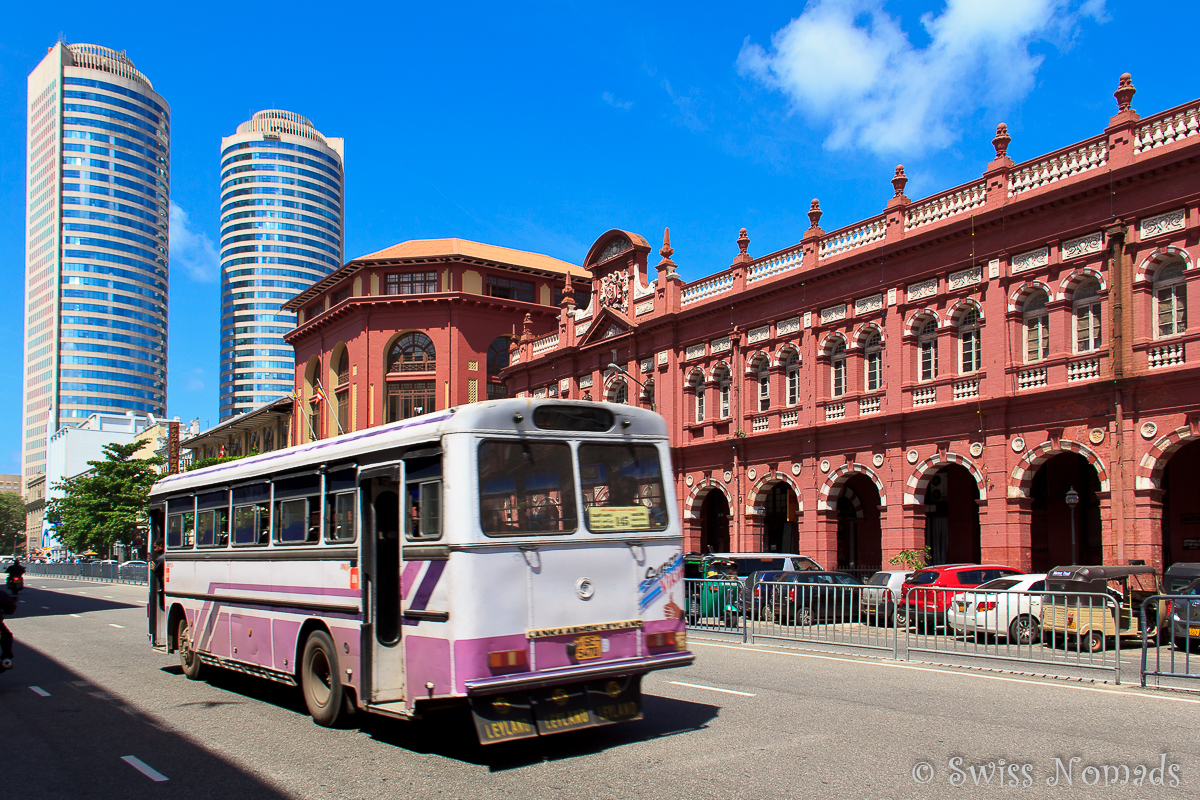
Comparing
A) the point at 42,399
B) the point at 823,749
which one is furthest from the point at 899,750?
the point at 42,399

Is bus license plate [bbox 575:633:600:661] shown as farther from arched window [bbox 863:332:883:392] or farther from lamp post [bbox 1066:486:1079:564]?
arched window [bbox 863:332:883:392]

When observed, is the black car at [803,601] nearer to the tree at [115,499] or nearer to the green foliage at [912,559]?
the green foliage at [912,559]

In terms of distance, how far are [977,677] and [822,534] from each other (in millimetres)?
18378

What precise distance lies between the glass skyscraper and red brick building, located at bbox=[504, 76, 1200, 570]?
443ft

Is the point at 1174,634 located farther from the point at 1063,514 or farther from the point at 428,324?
the point at 428,324

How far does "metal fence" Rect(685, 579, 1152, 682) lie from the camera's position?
41.4 feet

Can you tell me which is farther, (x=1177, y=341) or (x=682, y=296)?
(x=682, y=296)

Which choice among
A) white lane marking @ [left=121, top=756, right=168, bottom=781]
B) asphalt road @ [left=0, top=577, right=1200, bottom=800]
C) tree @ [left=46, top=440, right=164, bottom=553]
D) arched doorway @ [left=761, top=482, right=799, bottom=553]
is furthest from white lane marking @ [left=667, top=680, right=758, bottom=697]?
tree @ [left=46, top=440, right=164, bottom=553]

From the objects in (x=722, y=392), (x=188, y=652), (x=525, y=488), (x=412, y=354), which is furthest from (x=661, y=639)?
(x=412, y=354)

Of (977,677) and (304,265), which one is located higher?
(304,265)

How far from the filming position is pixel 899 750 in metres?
7.81

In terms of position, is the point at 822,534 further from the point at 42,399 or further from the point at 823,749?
the point at 42,399

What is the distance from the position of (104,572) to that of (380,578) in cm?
5915

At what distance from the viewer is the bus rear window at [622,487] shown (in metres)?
8.16
